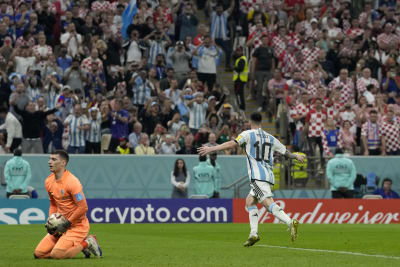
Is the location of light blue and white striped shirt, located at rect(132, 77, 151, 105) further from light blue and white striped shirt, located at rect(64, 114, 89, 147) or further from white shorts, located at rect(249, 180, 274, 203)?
white shorts, located at rect(249, 180, 274, 203)

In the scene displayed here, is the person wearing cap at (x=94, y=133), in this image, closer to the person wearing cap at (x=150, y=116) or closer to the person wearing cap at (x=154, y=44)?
the person wearing cap at (x=150, y=116)

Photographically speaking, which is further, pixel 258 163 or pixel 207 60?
pixel 207 60

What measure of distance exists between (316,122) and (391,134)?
253 cm

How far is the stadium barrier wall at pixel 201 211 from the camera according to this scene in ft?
81.0

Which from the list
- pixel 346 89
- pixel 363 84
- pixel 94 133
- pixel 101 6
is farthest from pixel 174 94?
pixel 363 84

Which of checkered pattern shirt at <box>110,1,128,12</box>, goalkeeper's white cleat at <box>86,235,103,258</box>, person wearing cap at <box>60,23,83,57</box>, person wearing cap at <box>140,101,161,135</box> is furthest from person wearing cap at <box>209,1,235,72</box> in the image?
goalkeeper's white cleat at <box>86,235,103,258</box>

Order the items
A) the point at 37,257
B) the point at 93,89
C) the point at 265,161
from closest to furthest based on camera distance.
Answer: the point at 37,257
the point at 265,161
the point at 93,89

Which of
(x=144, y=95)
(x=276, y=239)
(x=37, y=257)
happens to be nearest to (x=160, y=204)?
(x=144, y=95)

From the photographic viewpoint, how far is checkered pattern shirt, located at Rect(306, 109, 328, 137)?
27156mm

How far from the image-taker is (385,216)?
26.2 metres

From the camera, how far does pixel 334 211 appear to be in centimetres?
2611

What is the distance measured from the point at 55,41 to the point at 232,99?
6.18 metres

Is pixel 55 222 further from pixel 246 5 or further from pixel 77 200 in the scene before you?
pixel 246 5

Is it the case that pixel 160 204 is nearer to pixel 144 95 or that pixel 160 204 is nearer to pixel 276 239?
pixel 144 95
